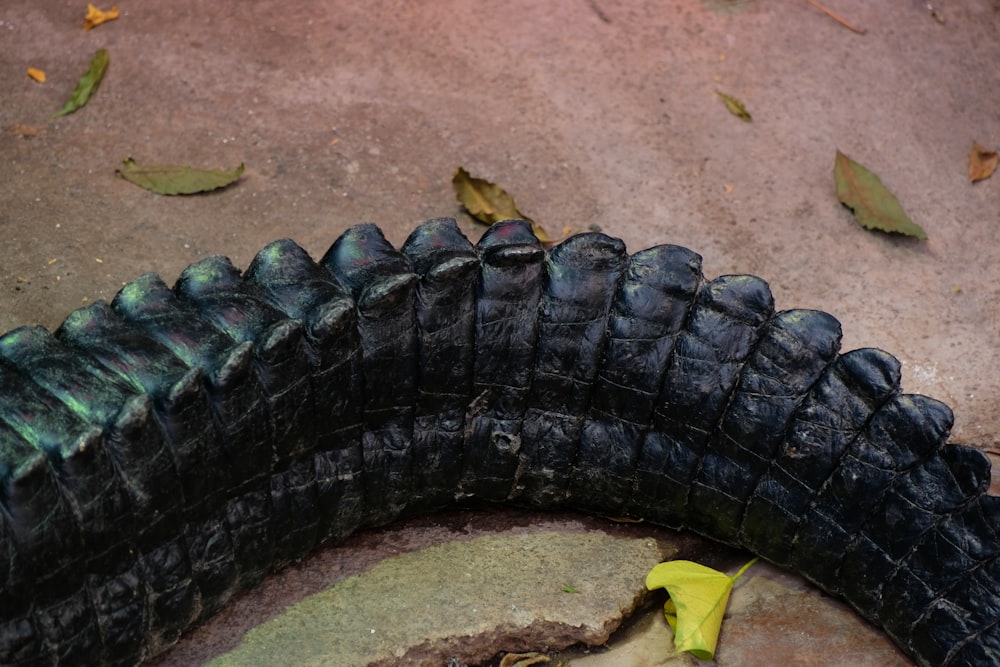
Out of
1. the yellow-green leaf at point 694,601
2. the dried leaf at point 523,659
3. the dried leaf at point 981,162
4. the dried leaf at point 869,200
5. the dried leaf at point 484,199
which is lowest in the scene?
the dried leaf at point 523,659

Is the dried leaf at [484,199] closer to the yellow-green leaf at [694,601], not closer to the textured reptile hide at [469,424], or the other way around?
the textured reptile hide at [469,424]

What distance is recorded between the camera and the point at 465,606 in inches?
94.9

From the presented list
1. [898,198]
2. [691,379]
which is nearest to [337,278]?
[691,379]

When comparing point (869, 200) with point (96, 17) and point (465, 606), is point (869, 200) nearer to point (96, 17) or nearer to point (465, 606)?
point (465, 606)

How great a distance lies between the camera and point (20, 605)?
1.92m

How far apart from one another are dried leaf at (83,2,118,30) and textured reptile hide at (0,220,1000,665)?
1.75 meters

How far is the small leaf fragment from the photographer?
145 inches

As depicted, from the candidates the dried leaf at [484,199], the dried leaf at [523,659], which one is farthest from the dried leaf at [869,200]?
the dried leaf at [523,659]

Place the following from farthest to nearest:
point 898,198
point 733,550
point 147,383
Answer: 1. point 898,198
2. point 733,550
3. point 147,383

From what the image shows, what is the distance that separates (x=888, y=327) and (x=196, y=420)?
6.31 ft

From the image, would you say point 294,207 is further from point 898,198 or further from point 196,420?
point 898,198

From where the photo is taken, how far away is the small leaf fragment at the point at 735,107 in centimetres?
369

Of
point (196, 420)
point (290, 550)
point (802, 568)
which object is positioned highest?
point (196, 420)

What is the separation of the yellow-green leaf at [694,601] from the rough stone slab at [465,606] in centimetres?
7
